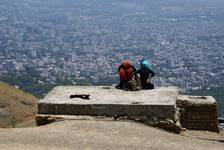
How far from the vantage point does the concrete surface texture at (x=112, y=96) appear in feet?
54.0

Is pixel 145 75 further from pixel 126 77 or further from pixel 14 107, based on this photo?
pixel 14 107

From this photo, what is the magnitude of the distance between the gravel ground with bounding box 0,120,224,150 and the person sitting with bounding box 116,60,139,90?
2.42m

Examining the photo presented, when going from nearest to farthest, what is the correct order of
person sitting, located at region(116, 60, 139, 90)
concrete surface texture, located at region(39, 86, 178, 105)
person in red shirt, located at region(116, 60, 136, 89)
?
concrete surface texture, located at region(39, 86, 178, 105), person sitting, located at region(116, 60, 139, 90), person in red shirt, located at region(116, 60, 136, 89)

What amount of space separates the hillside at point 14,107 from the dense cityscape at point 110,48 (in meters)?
49.7

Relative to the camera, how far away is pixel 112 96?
1717cm

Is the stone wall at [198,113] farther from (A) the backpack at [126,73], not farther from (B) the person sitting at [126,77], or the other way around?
(A) the backpack at [126,73]

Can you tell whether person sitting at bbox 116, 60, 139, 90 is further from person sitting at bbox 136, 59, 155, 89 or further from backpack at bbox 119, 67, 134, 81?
person sitting at bbox 136, 59, 155, 89

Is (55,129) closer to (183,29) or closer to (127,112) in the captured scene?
(127,112)

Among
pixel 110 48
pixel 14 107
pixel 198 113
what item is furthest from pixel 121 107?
pixel 110 48

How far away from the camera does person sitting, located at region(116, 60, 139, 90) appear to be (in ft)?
59.0

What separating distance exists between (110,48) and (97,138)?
125 m

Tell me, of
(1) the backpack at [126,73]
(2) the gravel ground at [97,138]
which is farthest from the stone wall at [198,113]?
(2) the gravel ground at [97,138]

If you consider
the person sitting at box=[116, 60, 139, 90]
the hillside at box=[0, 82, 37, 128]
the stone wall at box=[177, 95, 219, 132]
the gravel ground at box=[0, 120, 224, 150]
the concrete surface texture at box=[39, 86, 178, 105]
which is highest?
the person sitting at box=[116, 60, 139, 90]

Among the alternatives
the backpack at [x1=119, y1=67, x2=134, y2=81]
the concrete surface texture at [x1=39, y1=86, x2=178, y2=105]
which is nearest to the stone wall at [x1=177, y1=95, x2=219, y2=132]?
the concrete surface texture at [x1=39, y1=86, x2=178, y2=105]
